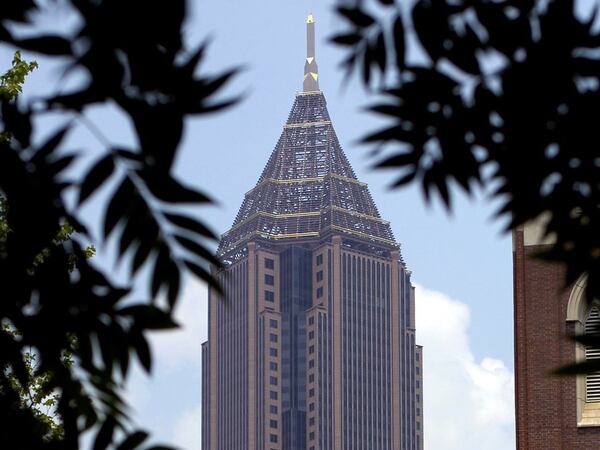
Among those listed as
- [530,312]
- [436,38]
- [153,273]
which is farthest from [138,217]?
[530,312]

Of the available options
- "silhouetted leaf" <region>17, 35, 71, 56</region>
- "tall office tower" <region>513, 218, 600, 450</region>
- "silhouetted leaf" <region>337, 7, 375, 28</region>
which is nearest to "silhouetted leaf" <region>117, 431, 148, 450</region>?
"silhouetted leaf" <region>17, 35, 71, 56</region>

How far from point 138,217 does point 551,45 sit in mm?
1002

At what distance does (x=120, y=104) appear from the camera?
3.94 metres

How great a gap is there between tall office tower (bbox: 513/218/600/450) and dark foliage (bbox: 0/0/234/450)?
37612mm

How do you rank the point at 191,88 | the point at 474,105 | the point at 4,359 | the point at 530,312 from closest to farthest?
the point at 191,88, the point at 474,105, the point at 4,359, the point at 530,312

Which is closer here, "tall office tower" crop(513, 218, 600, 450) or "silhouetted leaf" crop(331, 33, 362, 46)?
"silhouetted leaf" crop(331, 33, 362, 46)

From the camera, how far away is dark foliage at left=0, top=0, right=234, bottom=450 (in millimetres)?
3932

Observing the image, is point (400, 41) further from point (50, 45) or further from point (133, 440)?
point (133, 440)

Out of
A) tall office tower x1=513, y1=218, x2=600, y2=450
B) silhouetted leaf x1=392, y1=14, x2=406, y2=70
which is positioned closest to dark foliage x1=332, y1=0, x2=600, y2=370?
silhouetted leaf x1=392, y1=14, x2=406, y2=70

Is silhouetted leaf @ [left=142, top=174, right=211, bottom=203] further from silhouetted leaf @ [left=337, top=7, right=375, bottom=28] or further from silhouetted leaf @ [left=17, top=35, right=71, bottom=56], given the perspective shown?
silhouetted leaf @ [left=337, top=7, right=375, bottom=28]

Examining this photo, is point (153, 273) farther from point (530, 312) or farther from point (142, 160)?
point (530, 312)

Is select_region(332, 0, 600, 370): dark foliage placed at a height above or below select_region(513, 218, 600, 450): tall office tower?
below

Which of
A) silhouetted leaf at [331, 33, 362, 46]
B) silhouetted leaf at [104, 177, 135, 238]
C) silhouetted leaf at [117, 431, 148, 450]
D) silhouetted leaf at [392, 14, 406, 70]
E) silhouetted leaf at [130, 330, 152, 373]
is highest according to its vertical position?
silhouetted leaf at [331, 33, 362, 46]

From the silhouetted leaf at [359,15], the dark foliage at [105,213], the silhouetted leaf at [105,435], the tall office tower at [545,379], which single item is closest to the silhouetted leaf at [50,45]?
the dark foliage at [105,213]
